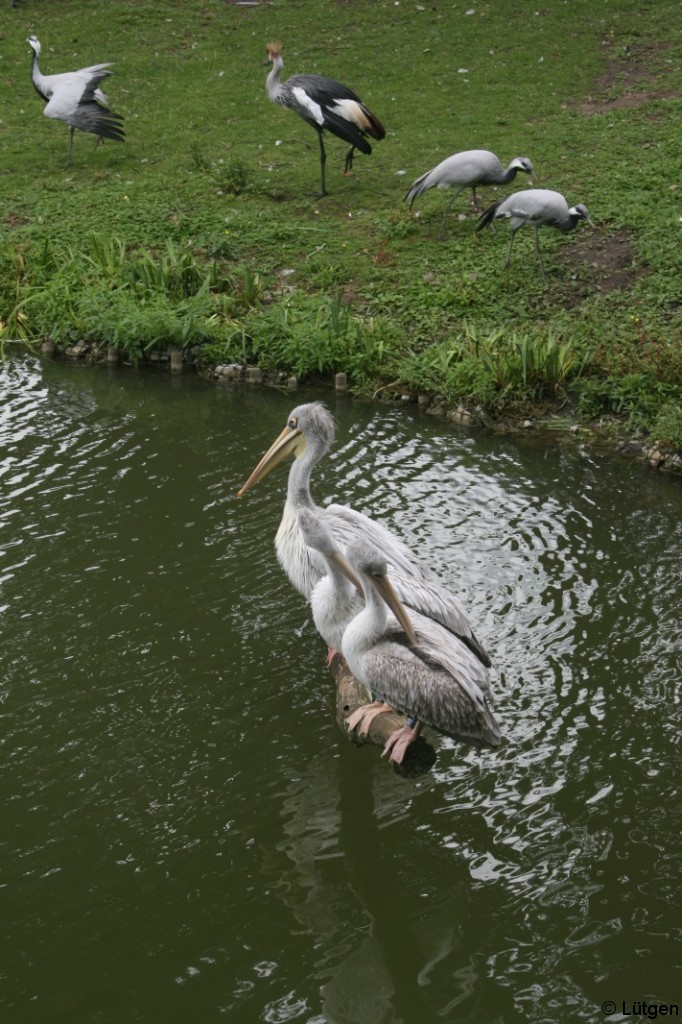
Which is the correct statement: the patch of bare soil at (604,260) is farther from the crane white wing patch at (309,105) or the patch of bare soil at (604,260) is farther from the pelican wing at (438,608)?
the pelican wing at (438,608)

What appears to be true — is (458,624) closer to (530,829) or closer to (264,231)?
(530,829)

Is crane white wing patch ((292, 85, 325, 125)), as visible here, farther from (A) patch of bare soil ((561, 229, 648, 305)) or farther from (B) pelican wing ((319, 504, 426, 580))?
(B) pelican wing ((319, 504, 426, 580))

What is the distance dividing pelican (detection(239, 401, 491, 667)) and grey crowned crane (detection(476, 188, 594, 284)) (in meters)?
5.24

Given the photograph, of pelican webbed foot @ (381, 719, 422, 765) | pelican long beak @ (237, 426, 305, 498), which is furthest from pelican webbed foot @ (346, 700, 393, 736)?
pelican long beak @ (237, 426, 305, 498)

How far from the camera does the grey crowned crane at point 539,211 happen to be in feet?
35.6

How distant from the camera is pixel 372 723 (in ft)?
17.6

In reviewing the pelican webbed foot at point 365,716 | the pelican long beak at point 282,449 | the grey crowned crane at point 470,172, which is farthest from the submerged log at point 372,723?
the grey crowned crane at point 470,172

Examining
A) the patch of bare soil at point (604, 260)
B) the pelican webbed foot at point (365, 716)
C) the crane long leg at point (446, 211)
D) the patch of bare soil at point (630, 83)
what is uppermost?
the patch of bare soil at point (630, 83)

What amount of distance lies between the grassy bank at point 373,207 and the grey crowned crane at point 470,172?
51cm

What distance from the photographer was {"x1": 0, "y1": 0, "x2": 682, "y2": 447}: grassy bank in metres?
10.2

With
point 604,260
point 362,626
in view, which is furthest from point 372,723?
point 604,260

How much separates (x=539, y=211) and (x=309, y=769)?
678cm

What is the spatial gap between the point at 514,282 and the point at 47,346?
437 cm

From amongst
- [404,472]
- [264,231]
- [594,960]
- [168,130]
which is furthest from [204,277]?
[594,960]
